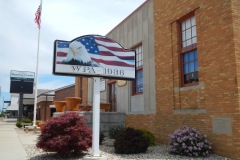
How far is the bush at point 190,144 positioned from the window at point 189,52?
7.46 ft

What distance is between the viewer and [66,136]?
9469mm

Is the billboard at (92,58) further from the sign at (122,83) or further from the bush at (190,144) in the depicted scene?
the sign at (122,83)

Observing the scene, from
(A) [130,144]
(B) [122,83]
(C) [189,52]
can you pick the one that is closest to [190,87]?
(C) [189,52]

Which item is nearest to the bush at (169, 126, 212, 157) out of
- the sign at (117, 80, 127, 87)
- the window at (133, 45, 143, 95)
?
the window at (133, 45, 143, 95)

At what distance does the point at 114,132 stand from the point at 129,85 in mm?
3522

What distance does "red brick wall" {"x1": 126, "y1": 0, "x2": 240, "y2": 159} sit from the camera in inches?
379

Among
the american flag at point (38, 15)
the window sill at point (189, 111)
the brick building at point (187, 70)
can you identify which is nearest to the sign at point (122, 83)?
the brick building at point (187, 70)

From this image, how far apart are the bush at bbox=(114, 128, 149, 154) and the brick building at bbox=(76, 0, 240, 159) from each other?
7.10ft

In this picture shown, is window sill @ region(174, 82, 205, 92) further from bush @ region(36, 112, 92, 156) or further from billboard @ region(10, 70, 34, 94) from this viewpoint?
billboard @ region(10, 70, 34, 94)

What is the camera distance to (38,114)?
156 feet

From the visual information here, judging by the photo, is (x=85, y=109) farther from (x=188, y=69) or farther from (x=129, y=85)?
(x=188, y=69)

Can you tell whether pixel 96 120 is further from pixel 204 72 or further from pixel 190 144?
pixel 204 72

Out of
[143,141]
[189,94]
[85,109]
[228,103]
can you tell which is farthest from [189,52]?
[85,109]

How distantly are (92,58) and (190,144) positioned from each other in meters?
4.68
